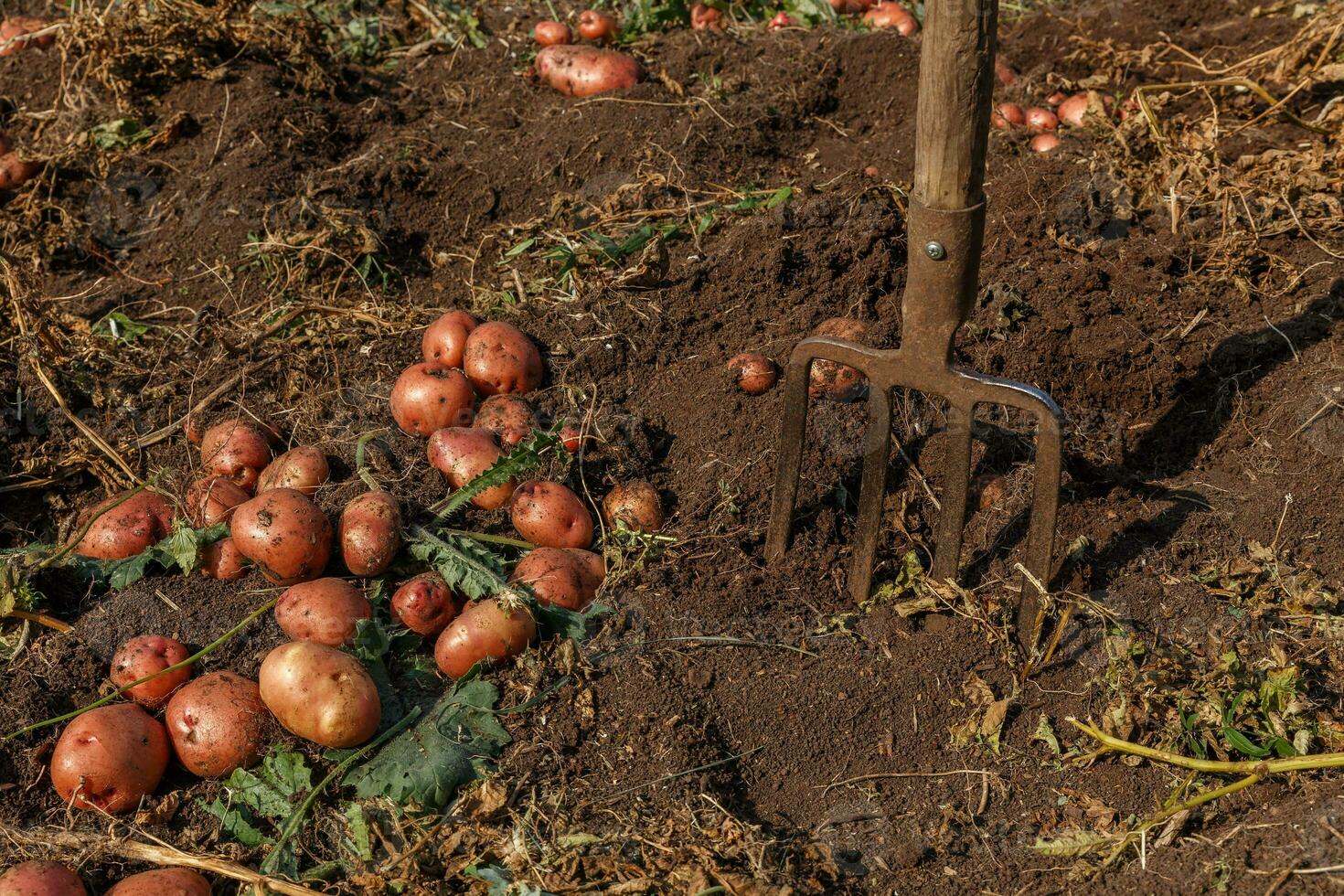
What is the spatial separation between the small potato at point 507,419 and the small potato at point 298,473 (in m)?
0.47

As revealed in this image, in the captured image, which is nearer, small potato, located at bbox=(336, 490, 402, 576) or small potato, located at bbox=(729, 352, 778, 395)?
small potato, located at bbox=(336, 490, 402, 576)

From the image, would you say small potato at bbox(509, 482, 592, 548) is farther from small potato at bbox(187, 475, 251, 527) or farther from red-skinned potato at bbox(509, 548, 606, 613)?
small potato at bbox(187, 475, 251, 527)

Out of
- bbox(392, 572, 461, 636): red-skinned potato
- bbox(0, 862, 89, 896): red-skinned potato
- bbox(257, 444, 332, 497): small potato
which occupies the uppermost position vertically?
bbox(257, 444, 332, 497): small potato

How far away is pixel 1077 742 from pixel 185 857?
6.60 feet

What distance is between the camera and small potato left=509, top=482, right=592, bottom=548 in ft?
9.88

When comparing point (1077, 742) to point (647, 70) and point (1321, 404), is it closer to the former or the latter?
point (1321, 404)

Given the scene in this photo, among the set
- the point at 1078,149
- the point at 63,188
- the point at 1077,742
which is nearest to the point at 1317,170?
the point at 1078,149

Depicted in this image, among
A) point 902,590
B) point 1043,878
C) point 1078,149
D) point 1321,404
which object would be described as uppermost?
point 1078,149

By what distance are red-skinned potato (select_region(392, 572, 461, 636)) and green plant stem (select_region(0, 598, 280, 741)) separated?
324 mm

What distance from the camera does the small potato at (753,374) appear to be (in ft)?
10.9

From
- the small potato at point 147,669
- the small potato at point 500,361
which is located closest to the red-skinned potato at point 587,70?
the small potato at point 500,361

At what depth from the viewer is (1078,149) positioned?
419 centimetres

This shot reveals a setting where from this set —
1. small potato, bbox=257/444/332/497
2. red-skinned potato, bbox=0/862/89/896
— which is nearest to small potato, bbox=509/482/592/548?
small potato, bbox=257/444/332/497

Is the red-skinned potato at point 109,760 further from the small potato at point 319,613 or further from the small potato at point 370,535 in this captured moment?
the small potato at point 370,535
